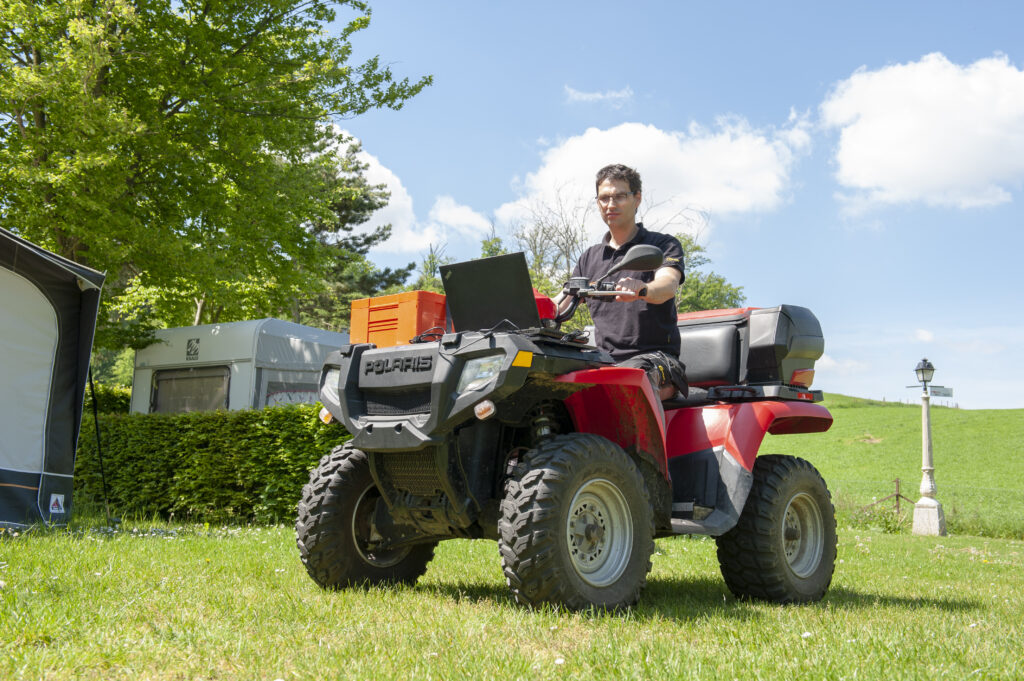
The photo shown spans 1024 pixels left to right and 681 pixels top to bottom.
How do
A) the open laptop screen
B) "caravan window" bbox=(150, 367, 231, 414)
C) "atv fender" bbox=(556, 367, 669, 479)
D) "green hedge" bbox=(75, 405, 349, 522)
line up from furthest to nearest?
"caravan window" bbox=(150, 367, 231, 414)
"green hedge" bbox=(75, 405, 349, 522)
"atv fender" bbox=(556, 367, 669, 479)
the open laptop screen

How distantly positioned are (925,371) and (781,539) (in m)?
18.4

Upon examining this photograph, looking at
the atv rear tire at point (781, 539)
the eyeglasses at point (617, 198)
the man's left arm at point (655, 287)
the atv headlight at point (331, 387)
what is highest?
the eyeglasses at point (617, 198)

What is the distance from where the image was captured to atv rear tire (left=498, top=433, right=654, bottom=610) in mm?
3436

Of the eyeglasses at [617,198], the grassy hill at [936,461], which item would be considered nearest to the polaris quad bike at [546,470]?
the eyeglasses at [617,198]

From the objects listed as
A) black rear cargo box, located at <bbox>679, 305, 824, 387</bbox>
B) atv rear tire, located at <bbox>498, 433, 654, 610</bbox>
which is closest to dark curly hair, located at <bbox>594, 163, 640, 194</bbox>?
black rear cargo box, located at <bbox>679, 305, 824, 387</bbox>

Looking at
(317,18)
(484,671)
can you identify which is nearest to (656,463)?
(484,671)

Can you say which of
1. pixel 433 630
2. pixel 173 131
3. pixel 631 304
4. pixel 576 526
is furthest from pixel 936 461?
pixel 433 630

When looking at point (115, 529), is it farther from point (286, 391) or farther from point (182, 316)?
point (182, 316)

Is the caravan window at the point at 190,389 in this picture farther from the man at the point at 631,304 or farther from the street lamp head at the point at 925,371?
the street lamp head at the point at 925,371

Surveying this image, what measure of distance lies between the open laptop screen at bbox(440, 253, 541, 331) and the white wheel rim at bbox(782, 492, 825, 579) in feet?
7.31

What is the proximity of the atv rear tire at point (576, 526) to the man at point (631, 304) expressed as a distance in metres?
0.72

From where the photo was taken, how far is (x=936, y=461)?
37.4m

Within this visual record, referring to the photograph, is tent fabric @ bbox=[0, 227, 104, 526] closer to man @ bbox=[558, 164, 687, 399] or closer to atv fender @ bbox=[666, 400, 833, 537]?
man @ bbox=[558, 164, 687, 399]

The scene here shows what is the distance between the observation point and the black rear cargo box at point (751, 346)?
516cm
